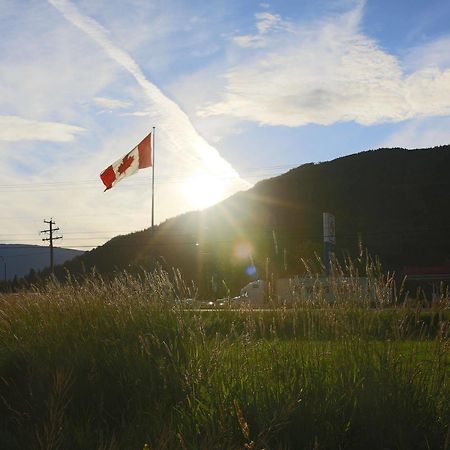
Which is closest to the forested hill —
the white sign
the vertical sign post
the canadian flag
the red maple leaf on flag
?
the white sign

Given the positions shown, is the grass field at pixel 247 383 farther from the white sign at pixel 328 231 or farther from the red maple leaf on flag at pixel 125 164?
the white sign at pixel 328 231

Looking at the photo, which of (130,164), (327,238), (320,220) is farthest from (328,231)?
(320,220)

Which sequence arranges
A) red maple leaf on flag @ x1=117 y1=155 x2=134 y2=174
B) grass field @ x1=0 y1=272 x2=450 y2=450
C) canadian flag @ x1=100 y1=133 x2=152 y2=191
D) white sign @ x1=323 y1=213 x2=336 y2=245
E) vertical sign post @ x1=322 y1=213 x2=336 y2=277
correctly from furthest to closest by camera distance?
white sign @ x1=323 y1=213 x2=336 y2=245 → vertical sign post @ x1=322 y1=213 x2=336 y2=277 → red maple leaf on flag @ x1=117 y1=155 x2=134 y2=174 → canadian flag @ x1=100 y1=133 x2=152 y2=191 → grass field @ x1=0 y1=272 x2=450 y2=450

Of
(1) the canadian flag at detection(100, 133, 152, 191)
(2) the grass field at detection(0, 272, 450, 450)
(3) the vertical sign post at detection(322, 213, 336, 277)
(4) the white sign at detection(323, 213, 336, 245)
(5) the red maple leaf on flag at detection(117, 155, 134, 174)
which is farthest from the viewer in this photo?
(4) the white sign at detection(323, 213, 336, 245)

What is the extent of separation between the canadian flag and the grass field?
21.5 m

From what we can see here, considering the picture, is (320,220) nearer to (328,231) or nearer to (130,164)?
(328,231)

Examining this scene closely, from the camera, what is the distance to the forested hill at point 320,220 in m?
79.9

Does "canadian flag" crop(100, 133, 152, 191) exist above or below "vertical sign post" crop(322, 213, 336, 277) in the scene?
above

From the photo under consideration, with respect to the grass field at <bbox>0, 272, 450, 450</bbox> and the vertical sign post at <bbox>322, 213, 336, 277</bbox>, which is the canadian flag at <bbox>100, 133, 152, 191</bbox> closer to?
the vertical sign post at <bbox>322, 213, 336, 277</bbox>

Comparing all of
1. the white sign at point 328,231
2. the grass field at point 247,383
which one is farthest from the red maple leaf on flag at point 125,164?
the grass field at point 247,383

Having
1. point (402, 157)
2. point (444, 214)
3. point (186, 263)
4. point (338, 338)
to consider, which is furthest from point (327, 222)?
point (402, 157)

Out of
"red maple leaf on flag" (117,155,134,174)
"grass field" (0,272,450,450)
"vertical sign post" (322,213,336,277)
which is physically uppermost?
"red maple leaf on flag" (117,155,134,174)

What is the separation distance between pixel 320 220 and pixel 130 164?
224ft

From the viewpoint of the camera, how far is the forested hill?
7988cm
